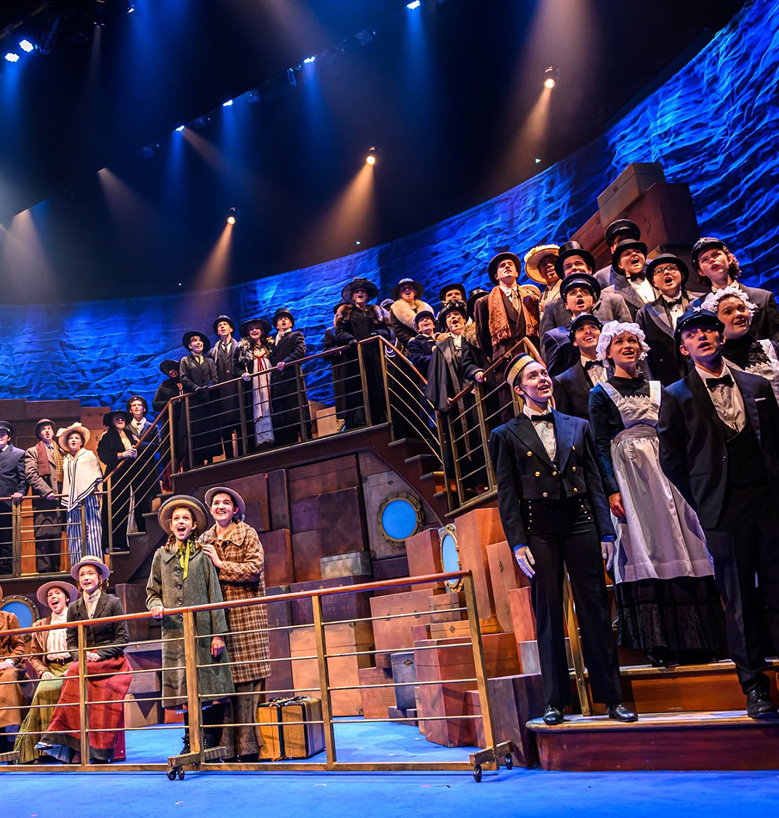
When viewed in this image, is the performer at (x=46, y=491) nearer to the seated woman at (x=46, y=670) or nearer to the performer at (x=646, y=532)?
the seated woman at (x=46, y=670)

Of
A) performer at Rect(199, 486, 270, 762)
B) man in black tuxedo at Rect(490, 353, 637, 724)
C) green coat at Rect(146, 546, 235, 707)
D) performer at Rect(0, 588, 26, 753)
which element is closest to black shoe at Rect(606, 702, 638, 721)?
man in black tuxedo at Rect(490, 353, 637, 724)

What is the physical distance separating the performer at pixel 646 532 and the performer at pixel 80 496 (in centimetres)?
659

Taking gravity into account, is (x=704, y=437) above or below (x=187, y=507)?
below

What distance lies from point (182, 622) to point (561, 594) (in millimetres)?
2412

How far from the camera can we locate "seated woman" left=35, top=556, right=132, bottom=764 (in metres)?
5.20

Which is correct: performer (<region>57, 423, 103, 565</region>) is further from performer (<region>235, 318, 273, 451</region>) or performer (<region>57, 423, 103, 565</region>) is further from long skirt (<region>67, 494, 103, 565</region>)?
performer (<region>235, 318, 273, 451</region>)

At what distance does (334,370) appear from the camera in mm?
8328

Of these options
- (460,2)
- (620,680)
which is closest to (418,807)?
(620,680)

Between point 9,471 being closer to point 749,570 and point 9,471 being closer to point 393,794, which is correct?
point 393,794

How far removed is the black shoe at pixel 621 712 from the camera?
3.13 metres

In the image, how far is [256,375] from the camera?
28.0ft

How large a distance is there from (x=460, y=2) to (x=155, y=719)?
8.83 m

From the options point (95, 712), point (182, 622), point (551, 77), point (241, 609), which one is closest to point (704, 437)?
point (241, 609)

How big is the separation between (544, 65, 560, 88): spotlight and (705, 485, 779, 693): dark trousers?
8476mm
